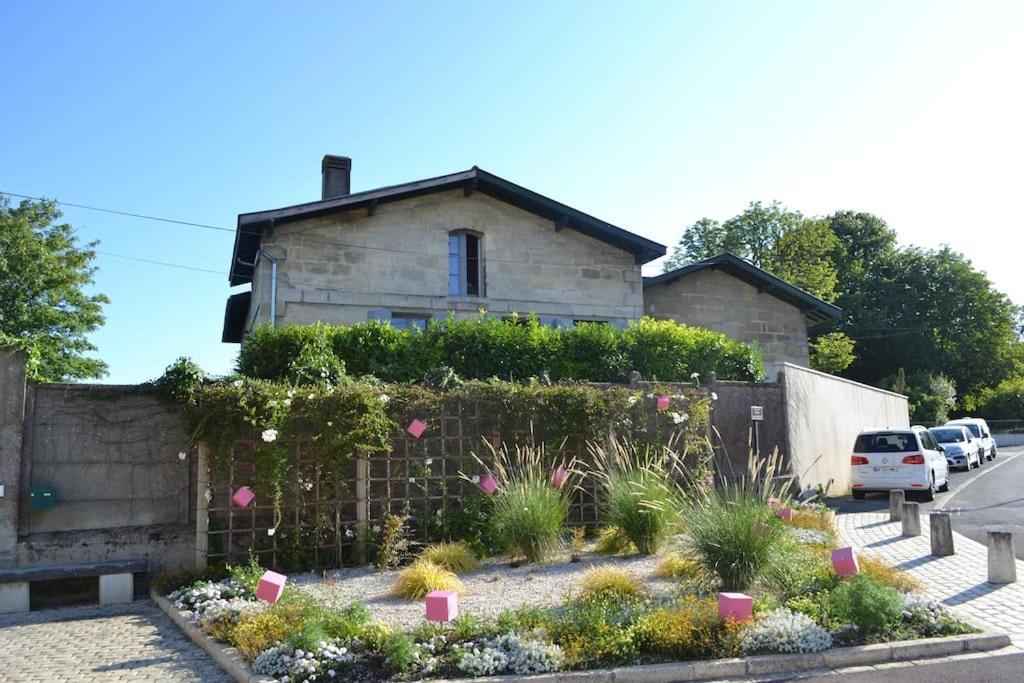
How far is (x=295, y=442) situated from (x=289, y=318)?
21.5ft

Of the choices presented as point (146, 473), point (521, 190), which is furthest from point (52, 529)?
point (521, 190)

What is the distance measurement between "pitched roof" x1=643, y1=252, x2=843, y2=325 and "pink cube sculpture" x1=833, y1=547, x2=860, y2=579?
40.6 feet

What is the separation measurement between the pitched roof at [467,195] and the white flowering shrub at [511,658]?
11.0 m

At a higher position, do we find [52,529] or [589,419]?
[589,419]

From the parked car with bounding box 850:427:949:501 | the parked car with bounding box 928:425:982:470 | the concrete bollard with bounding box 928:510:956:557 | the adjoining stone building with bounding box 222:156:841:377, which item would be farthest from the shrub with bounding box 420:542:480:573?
the parked car with bounding box 928:425:982:470

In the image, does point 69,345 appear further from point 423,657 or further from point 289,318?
point 423,657

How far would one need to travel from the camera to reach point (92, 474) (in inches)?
344

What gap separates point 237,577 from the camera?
781cm

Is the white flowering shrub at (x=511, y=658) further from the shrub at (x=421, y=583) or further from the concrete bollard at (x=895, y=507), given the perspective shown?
the concrete bollard at (x=895, y=507)

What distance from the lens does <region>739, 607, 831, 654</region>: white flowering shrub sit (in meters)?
5.79

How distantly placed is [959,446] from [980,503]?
29.9ft

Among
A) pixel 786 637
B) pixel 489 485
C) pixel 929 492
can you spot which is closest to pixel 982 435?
pixel 929 492

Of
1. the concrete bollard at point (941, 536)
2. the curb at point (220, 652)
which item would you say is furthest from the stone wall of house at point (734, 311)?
the curb at point (220, 652)

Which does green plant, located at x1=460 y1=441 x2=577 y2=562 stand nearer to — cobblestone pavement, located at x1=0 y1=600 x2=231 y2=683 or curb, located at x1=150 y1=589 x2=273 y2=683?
curb, located at x1=150 y1=589 x2=273 y2=683
